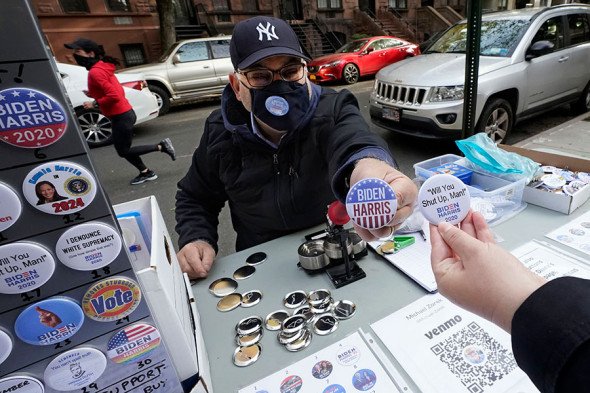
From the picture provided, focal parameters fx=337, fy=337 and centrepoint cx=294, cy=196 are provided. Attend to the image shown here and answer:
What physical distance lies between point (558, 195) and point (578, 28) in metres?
5.37

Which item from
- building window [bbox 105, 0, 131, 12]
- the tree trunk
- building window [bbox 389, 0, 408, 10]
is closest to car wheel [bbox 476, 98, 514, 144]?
the tree trunk

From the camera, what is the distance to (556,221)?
4.39 ft

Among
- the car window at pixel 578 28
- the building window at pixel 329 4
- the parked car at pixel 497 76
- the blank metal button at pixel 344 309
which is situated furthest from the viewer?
the building window at pixel 329 4

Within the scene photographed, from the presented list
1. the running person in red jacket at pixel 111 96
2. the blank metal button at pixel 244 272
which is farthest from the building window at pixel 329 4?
the blank metal button at pixel 244 272

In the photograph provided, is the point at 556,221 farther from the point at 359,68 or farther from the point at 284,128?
the point at 359,68

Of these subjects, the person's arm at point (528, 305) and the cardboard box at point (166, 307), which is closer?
the person's arm at point (528, 305)

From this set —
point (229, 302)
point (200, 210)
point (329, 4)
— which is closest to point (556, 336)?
point (229, 302)

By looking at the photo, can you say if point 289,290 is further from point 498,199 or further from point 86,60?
point 86,60

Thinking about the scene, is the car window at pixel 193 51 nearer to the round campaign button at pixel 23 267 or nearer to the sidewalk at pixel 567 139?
the sidewalk at pixel 567 139

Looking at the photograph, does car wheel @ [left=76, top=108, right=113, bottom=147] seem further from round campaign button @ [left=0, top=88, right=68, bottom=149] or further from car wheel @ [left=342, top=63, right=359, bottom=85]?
round campaign button @ [left=0, top=88, right=68, bottom=149]

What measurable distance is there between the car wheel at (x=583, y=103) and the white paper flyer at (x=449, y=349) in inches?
248

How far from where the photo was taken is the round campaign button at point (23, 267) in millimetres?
463

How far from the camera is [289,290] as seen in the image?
46.0 inches

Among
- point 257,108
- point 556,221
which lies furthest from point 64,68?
point 556,221
